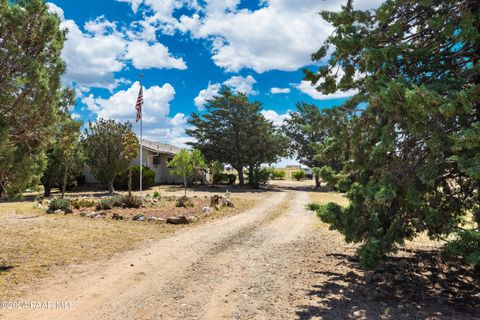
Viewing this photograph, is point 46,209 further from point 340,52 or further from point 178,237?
point 340,52

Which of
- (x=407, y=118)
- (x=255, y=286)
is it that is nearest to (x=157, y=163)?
(x=255, y=286)

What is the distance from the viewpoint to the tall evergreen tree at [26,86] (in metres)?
6.62

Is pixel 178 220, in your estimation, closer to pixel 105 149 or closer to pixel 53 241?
pixel 53 241

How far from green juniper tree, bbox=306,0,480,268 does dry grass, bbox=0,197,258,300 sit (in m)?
5.68

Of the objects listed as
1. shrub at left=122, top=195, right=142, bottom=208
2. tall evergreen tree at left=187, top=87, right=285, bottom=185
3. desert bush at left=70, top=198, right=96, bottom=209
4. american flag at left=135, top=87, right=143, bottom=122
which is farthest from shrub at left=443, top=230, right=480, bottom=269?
tall evergreen tree at left=187, top=87, right=285, bottom=185

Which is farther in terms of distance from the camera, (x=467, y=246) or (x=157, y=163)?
(x=157, y=163)

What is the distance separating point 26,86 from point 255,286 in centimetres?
584

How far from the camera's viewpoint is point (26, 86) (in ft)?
22.7

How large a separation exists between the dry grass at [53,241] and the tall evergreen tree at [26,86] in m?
1.72

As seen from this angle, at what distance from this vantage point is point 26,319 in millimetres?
4883

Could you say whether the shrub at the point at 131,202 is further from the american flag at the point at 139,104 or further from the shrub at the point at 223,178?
the shrub at the point at 223,178

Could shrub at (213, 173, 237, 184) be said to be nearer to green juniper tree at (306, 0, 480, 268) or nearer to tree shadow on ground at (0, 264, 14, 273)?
tree shadow on ground at (0, 264, 14, 273)

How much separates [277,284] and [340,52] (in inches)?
168

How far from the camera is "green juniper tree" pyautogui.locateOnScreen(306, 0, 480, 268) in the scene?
457cm
